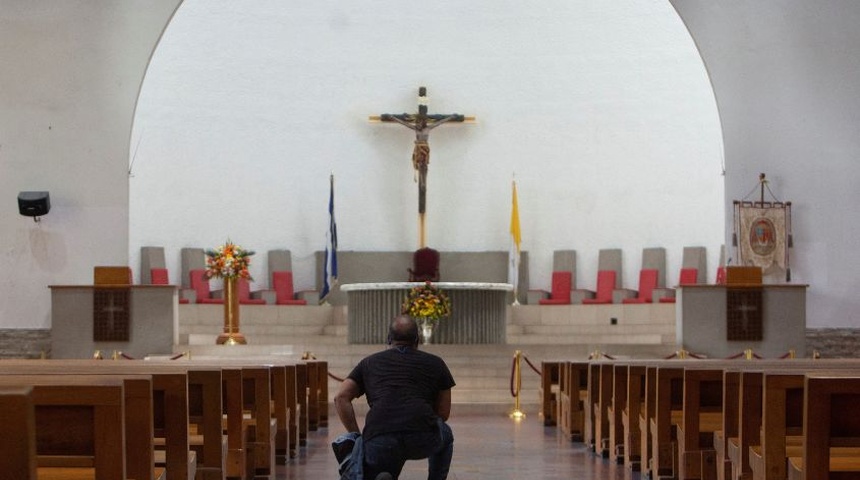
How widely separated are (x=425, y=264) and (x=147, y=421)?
47.9 feet

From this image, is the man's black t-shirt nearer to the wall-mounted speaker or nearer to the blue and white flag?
the wall-mounted speaker

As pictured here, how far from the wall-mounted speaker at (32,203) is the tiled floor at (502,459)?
5701 millimetres

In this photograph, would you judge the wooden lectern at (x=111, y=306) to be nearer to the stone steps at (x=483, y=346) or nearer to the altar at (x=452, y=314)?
the stone steps at (x=483, y=346)

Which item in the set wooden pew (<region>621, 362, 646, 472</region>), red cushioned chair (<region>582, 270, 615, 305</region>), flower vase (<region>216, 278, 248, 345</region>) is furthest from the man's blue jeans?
red cushioned chair (<region>582, 270, 615, 305</region>)

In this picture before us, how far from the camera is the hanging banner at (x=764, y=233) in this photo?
1484cm

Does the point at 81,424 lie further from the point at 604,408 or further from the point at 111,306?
the point at 111,306

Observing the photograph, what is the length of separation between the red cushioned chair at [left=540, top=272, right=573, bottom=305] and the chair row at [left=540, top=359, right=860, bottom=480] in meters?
7.88

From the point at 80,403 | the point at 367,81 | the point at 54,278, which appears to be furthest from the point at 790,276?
the point at 80,403

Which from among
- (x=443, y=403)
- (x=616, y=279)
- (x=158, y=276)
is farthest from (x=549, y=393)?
(x=158, y=276)

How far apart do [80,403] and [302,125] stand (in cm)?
1624

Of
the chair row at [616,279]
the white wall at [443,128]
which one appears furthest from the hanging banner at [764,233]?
the white wall at [443,128]

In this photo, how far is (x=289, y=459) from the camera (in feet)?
25.5

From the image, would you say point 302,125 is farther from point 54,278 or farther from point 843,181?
point 843,181

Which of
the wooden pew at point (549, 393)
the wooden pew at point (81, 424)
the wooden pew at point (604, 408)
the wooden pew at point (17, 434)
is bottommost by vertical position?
the wooden pew at point (549, 393)
